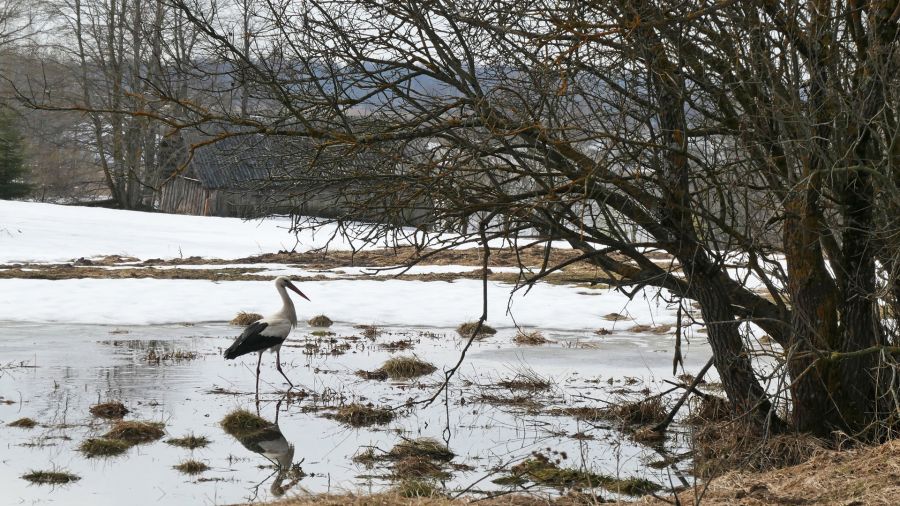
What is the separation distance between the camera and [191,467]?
24.7 ft

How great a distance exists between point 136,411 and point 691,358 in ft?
23.0

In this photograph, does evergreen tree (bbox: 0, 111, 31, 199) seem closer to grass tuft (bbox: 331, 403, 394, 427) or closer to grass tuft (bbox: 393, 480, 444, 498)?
grass tuft (bbox: 331, 403, 394, 427)

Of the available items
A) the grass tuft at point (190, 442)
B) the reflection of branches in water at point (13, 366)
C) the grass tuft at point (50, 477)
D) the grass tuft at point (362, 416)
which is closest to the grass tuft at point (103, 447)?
the grass tuft at point (190, 442)

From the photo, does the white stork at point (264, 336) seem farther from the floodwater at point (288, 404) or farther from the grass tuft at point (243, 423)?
the grass tuft at point (243, 423)

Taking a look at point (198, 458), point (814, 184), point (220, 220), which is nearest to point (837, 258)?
point (814, 184)

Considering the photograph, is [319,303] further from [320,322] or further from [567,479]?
[567,479]

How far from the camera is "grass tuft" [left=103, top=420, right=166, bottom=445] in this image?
841 cm

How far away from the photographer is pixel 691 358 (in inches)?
522

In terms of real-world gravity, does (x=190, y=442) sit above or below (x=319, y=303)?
below

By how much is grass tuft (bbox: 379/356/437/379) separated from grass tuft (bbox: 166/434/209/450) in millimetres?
3419

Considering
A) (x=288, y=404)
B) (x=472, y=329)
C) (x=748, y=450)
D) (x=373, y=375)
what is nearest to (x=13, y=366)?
(x=288, y=404)

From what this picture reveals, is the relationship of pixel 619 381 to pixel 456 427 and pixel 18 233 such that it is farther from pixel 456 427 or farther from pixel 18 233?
pixel 18 233

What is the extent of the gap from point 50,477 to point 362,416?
115 inches

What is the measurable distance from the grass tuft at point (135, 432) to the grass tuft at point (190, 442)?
20 cm
